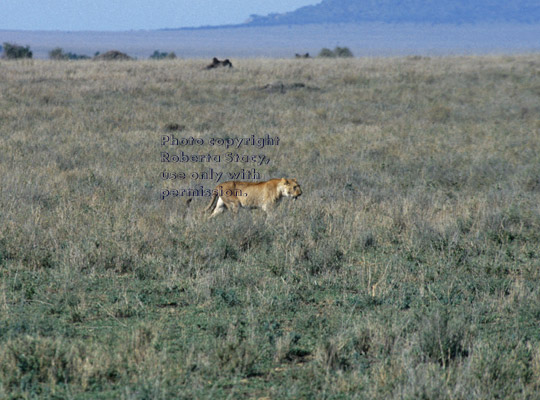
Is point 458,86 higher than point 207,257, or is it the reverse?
point 458,86

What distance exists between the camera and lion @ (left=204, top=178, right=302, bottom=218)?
8539 mm

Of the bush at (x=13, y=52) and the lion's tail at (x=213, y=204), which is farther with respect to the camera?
the bush at (x=13, y=52)

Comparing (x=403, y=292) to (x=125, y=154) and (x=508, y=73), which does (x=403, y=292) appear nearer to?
(x=125, y=154)

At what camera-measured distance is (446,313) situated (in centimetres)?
480

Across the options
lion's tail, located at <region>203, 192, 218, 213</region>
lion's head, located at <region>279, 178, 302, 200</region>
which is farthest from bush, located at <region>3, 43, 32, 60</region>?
lion's head, located at <region>279, 178, 302, 200</region>

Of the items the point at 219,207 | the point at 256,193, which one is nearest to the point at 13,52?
the point at 219,207

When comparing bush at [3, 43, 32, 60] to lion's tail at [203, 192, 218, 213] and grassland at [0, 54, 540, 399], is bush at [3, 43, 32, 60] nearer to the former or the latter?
grassland at [0, 54, 540, 399]

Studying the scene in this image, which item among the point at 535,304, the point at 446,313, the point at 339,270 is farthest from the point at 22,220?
the point at 535,304

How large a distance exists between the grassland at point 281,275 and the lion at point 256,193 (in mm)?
267

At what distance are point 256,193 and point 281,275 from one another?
7.96 feet

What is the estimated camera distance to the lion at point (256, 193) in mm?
8539

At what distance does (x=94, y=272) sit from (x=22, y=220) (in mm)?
1833

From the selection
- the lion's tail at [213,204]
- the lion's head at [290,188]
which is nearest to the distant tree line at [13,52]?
the lion's tail at [213,204]

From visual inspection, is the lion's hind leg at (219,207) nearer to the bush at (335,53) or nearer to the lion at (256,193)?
the lion at (256,193)
